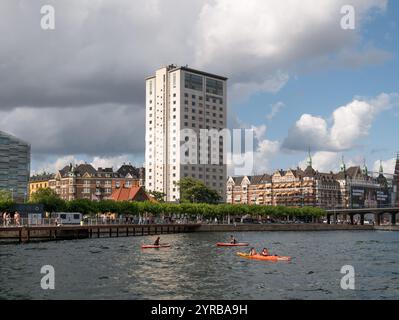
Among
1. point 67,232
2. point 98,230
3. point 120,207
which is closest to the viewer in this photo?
point 67,232

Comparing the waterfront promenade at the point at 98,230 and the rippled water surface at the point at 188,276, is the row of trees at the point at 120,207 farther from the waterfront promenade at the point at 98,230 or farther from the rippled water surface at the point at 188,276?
the rippled water surface at the point at 188,276

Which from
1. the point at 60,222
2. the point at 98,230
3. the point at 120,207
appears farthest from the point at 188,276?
the point at 120,207

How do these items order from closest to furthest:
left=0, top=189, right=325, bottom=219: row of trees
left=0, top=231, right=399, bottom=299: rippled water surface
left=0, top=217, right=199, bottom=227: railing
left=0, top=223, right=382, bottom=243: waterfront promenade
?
left=0, top=231, right=399, bottom=299: rippled water surface, left=0, top=223, right=382, bottom=243: waterfront promenade, left=0, top=217, right=199, bottom=227: railing, left=0, top=189, right=325, bottom=219: row of trees

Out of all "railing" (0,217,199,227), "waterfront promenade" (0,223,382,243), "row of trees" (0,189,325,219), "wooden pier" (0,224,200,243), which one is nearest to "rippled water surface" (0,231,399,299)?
"wooden pier" (0,224,200,243)

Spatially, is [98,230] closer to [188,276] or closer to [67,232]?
[67,232]

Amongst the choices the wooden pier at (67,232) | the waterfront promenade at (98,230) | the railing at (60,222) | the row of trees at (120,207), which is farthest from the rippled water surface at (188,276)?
the row of trees at (120,207)

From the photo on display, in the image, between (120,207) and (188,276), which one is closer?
(188,276)

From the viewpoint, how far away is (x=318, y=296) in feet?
A: 148

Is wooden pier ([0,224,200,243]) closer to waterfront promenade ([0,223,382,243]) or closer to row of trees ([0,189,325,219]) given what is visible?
waterfront promenade ([0,223,382,243])
